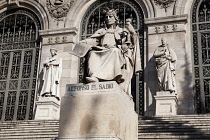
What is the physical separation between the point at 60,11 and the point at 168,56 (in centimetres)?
655

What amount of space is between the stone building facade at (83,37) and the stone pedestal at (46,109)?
4.27 feet

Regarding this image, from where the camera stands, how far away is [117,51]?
799 centimetres

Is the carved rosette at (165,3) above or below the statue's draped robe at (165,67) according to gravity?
above

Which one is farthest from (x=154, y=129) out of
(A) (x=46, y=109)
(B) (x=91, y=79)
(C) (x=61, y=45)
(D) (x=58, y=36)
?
(D) (x=58, y=36)

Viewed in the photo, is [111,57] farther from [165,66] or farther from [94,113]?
[165,66]

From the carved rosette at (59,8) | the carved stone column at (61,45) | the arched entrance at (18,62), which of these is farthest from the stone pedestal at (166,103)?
the carved rosette at (59,8)

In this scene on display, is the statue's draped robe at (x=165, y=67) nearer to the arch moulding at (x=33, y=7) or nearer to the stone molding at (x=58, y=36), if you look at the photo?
the stone molding at (x=58, y=36)

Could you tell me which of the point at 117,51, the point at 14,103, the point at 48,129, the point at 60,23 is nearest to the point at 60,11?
the point at 60,23

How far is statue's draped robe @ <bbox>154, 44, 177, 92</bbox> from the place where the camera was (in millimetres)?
13594

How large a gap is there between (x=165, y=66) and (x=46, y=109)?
209 inches

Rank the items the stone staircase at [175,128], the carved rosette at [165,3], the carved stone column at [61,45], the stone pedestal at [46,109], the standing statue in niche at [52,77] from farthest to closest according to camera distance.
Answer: the carved stone column at [61,45] < the carved rosette at [165,3] < the standing statue in niche at [52,77] < the stone pedestal at [46,109] < the stone staircase at [175,128]

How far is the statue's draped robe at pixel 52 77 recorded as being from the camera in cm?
1463

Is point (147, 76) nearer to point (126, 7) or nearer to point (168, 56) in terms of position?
point (168, 56)

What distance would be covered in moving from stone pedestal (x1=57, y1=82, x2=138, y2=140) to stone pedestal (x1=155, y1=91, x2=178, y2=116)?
5907mm
